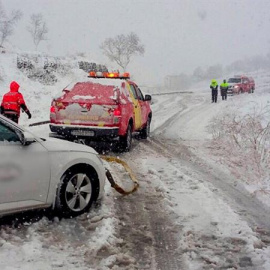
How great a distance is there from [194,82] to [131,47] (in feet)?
134

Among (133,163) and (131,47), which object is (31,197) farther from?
(131,47)

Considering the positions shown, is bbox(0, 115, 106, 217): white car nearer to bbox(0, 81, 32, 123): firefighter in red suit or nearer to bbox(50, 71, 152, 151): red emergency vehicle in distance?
bbox(50, 71, 152, 151): red emergency vehicle in distance

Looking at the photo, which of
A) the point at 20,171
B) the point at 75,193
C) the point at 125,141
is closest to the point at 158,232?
the point at 75,193

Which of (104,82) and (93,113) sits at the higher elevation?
(104,82)

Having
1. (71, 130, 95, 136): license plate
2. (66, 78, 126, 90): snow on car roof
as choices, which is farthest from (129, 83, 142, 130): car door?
(71, 130, 95, 136): license plate

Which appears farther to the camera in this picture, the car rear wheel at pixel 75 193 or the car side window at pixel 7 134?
the car rear wheel at pixel 75 193

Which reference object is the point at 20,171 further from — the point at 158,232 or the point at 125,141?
Result: the point at 125,141

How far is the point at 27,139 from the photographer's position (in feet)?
14.5

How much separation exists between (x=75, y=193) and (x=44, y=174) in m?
0.59

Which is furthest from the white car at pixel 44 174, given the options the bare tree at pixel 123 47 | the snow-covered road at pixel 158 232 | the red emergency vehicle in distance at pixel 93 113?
the bare tree at pixel 123 47

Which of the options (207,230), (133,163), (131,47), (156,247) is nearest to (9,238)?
(156,247)

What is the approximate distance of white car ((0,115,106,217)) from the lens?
4270mm

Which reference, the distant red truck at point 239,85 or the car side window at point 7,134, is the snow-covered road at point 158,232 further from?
the distant red truck at point 239,85

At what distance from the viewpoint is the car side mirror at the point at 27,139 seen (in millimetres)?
4418
